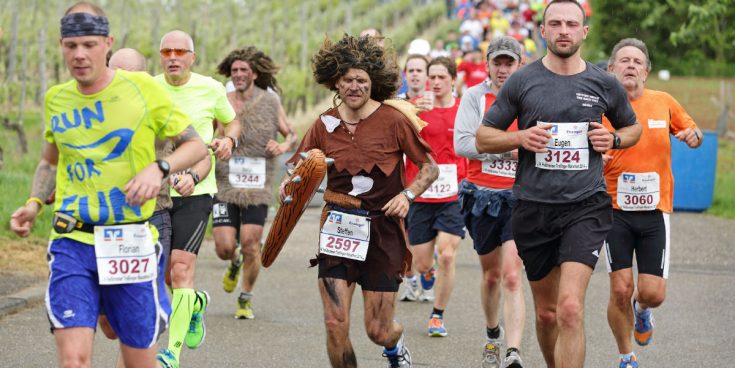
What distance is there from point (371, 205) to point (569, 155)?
115cm

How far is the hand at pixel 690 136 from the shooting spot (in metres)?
8.15

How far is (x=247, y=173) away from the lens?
10.8 m

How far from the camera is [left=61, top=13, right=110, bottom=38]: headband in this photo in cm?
544

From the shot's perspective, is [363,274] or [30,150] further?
[30,150]

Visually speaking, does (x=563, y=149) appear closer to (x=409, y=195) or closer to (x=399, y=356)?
(x=409, y=195)

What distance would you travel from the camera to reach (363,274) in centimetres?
721

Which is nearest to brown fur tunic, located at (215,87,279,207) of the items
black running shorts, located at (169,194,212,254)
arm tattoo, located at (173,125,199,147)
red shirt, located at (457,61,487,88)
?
black running shorts, located at (169,194,212,254)

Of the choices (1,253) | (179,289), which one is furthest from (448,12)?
(179,289)

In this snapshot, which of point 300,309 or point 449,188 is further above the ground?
point 449,188

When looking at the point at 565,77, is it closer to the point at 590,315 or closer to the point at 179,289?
the point at 179,289

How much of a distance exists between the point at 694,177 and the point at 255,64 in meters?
10.4

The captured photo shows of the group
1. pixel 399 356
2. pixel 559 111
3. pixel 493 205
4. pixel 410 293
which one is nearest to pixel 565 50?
pixel 559 111

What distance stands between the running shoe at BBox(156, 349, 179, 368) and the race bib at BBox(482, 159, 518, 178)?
2560 millimetres

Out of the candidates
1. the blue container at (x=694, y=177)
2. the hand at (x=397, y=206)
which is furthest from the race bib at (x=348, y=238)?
the blue container at (x=694, y=177)
